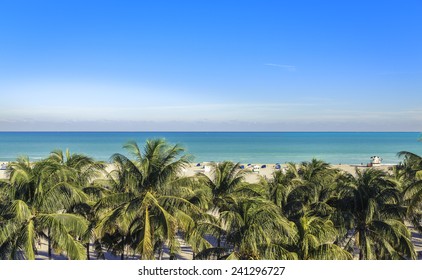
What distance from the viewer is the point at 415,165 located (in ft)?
55.3

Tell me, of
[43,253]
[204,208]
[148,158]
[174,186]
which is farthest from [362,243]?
[43,253]

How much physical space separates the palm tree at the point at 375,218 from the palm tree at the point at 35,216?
975 cm

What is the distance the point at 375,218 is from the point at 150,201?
8.30m

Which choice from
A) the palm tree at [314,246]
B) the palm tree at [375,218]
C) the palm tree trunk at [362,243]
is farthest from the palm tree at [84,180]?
the palm tree at [375,218]

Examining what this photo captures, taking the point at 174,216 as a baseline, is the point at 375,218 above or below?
below

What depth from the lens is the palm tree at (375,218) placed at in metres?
11.5

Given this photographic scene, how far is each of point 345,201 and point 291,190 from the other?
3.89 m

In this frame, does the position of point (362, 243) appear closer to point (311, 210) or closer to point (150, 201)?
point (311, 210)

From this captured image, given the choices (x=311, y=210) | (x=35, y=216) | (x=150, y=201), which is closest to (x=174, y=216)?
(x=150, y=201)

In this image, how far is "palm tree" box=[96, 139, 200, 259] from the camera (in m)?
10.7

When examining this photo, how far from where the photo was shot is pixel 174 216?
11.0 metres

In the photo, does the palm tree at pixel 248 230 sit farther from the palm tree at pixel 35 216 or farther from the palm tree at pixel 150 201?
the palm tree at pixel 35 216
